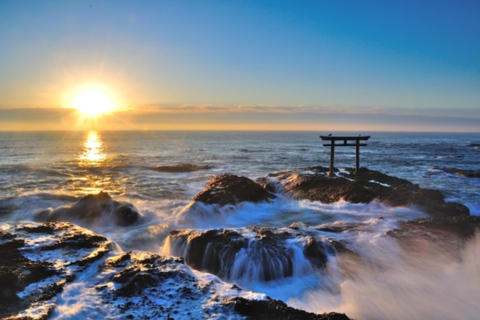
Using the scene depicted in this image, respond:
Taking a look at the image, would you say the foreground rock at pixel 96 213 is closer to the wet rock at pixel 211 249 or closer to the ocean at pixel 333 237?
the ocean at pixel 333 237

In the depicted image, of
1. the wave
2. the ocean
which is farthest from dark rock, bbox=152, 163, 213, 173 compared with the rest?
the wave

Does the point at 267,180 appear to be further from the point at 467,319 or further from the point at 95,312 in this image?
the point at 95,312

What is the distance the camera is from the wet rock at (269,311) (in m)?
5.87

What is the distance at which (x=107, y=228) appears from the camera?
13727 millimetres

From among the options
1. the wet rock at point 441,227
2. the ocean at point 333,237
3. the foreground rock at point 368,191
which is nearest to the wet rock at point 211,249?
the ocean at point 333,237

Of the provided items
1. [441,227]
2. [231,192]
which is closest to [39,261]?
[231,192]

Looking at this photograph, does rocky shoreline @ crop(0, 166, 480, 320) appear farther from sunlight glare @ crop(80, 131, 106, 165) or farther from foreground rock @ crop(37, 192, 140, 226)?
sunlight glare @ crop(80, 131, 106, 165)

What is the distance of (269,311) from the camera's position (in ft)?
19.9

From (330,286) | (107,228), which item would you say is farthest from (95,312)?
(107,228)

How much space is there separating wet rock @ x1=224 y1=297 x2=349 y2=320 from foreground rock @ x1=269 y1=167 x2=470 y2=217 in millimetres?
10876

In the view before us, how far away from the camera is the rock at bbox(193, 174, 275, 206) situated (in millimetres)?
16359

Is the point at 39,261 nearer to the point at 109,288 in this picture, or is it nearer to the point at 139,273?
the point at 109,288

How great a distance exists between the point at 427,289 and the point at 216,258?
5.93m

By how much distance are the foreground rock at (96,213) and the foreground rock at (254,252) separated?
4.43 meters
